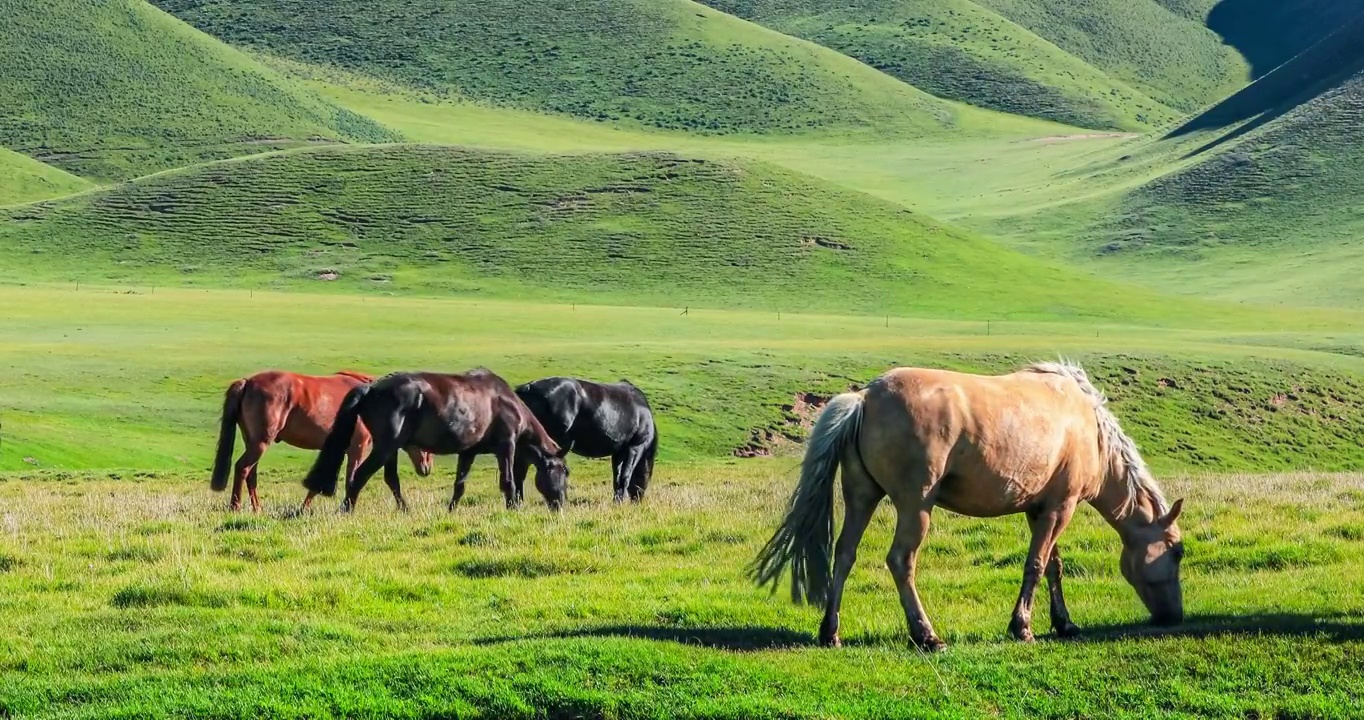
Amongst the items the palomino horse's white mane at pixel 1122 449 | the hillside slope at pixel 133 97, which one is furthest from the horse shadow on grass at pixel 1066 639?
the hillside slope at pixel 133 97

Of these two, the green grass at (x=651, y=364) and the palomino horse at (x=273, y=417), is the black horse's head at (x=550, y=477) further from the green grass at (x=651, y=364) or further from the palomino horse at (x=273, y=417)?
the green grass at (x=651, y=364)

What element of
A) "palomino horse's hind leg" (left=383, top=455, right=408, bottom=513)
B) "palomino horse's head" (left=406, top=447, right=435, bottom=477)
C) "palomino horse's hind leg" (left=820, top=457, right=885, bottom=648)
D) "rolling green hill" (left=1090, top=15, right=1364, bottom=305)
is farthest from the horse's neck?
"rolling green hill" (left=1090, top=15, right=1364, bottom=305)

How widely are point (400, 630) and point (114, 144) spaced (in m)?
153

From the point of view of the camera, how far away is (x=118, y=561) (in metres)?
14.8

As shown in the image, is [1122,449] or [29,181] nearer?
[1122,449]

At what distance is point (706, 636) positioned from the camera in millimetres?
11914

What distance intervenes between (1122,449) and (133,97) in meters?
167

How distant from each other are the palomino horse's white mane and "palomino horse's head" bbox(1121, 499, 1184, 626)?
0.61 feet

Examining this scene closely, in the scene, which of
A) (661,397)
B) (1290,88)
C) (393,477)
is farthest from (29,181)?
(393,477)

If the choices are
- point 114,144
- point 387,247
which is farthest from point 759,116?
point 387,247

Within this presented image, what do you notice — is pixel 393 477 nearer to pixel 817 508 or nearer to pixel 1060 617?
pixel 817 508

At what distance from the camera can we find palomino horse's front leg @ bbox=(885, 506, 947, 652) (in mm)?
11328

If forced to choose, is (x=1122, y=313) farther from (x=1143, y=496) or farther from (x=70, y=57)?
(x=70, y=57)

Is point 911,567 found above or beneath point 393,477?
above
